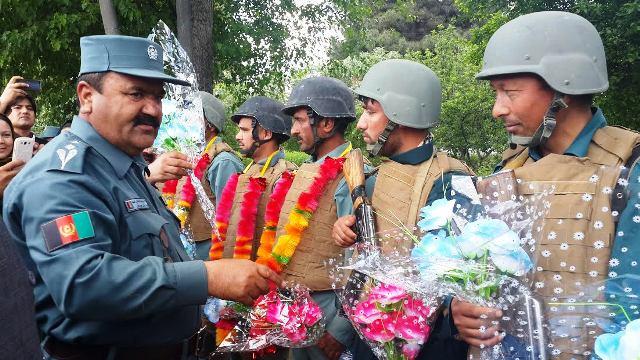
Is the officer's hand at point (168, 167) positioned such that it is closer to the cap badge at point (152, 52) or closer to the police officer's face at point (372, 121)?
the cap badge at point (152, 52)

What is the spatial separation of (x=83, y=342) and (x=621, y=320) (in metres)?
2.04

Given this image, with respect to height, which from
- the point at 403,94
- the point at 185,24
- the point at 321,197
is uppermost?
the point at 403,94

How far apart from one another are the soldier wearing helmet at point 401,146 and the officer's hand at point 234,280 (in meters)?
1.05

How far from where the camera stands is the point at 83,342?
251 cm

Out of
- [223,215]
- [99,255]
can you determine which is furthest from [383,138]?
[223,215]

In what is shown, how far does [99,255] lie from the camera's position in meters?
2.30

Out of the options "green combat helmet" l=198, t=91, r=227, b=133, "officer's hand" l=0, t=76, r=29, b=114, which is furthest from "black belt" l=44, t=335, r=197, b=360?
"green combat helmet" l=198, t=91, r=227, b=133

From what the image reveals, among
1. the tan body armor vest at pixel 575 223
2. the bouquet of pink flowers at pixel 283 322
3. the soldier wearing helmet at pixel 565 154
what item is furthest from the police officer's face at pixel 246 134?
the tan body armor vest at pixel 575 223

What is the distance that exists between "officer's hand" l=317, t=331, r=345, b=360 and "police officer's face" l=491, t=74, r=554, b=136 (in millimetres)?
2029

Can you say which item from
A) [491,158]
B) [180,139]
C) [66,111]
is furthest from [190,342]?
[491,158]

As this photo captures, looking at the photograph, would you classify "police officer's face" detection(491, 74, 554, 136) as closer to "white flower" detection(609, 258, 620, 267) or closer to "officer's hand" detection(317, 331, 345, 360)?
"white flower" detection(609, 258, 620, 267)

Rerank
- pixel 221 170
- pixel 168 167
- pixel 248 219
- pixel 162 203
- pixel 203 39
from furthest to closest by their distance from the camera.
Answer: pixel 203 39 < pixel 221 170 < pixel 248 219 < pixel 168 167 < pixel 162 203

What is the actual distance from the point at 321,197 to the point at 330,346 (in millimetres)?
1063

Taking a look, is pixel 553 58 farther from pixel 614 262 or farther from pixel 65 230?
pixel 65 230
